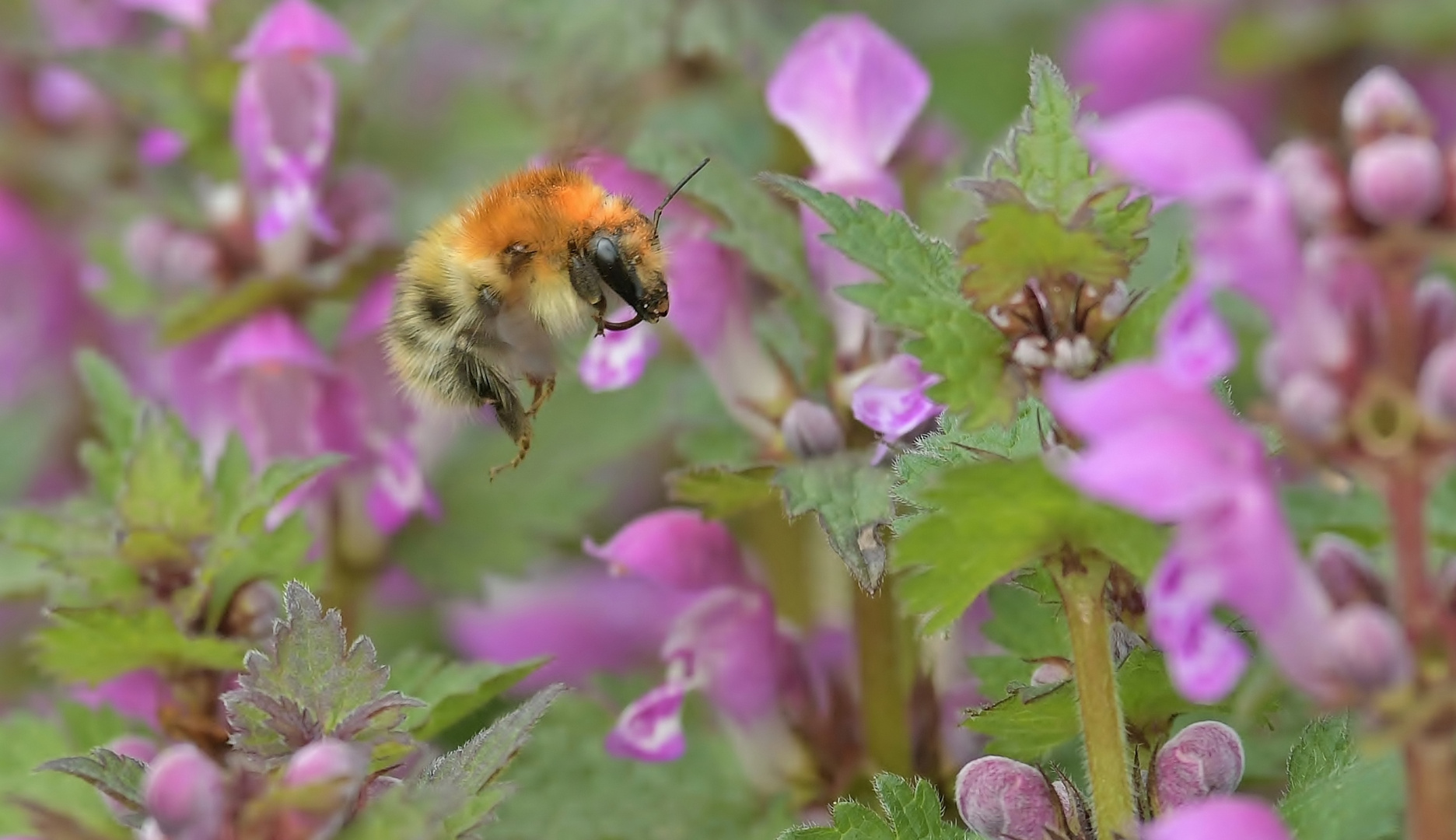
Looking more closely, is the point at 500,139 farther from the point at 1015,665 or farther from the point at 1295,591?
the point at 1295,591

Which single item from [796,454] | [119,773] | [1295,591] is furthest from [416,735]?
[1295,591]

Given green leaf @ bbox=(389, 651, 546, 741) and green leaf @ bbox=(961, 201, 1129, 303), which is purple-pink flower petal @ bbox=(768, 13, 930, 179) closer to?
green leaf @ bbox=(961, 201, 1129, 303)

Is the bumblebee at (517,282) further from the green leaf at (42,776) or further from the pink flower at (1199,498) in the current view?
the pink flower at (1199,498)

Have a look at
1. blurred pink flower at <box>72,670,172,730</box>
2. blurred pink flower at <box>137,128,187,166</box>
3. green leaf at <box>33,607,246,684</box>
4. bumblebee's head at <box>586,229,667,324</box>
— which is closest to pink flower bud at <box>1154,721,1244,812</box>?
bumblebee's head at <box>586,229,667,324</box>

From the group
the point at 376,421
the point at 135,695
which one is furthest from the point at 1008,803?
the point at 376,421

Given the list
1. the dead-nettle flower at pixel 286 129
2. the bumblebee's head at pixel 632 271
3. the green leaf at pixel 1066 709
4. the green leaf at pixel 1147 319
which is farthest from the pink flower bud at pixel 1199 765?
the dead-nettle flower at pixel 286 129

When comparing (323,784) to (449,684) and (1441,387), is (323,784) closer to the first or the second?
(449,684)
